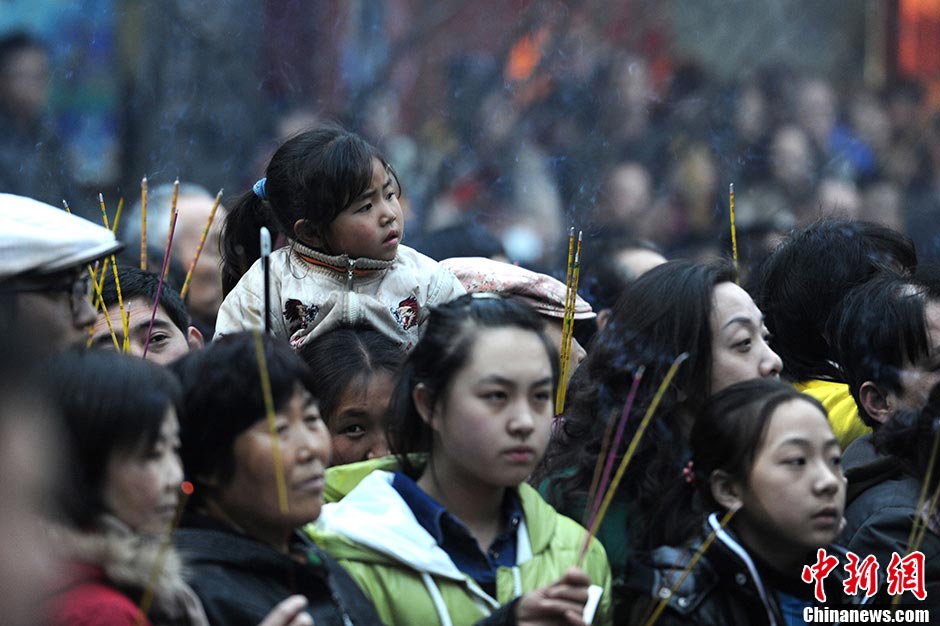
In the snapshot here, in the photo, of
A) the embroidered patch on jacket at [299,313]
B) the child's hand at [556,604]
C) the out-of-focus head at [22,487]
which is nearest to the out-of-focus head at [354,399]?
the embroidered patch on jacket at [299,313]

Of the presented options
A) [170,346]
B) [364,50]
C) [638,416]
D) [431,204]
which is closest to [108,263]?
[170,346]

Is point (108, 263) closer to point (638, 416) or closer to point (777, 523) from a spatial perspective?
point (638, 416)

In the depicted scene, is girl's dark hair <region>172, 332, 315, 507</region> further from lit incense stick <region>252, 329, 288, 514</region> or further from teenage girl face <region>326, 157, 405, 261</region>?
teenage girl face <region>326, 157, 405, 261</region>

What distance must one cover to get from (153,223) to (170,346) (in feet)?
6.98

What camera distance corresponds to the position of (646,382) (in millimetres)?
3557

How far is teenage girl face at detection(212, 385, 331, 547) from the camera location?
2.74m

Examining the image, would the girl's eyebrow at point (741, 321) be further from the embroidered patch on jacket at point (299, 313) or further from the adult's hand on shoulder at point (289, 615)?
the adult's hand on shoulder at point (289, 615)

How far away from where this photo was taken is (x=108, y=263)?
13.7 ft

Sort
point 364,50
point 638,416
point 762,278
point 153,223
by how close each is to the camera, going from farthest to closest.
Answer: point 364,50 → point 153,223 → point 762,278 → point 638,416

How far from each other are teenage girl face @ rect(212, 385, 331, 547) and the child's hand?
0.38 m

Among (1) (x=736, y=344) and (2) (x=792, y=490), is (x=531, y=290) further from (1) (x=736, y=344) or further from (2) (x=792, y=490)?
(2) (x=792, y=490)

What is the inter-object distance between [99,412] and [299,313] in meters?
1.39

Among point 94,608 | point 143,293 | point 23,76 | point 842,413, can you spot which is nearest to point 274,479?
point 94,608

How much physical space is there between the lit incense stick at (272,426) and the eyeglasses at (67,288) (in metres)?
0.41
